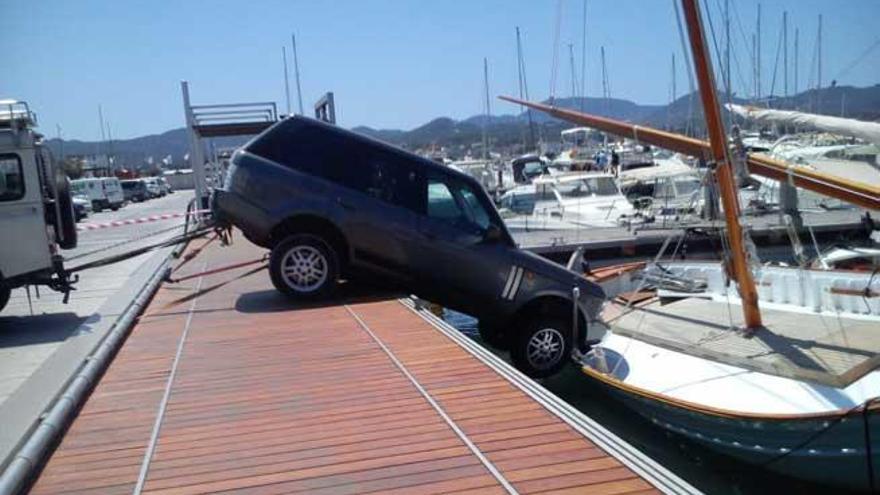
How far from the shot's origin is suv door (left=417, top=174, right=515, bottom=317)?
9.07 m

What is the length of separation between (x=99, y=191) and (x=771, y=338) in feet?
161

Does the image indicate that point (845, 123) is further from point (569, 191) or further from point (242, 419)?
point (569, 191)

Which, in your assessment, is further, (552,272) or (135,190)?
(135,190)

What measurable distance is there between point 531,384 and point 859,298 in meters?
6.77

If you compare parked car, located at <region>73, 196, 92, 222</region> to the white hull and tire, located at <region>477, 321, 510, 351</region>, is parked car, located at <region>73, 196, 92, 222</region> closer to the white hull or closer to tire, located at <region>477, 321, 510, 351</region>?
tire, located at <region>477, 321, 510, 351</region>

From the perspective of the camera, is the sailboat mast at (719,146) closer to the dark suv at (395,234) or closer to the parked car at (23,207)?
the dark suv at (395,234)

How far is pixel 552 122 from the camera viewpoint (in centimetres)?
5928

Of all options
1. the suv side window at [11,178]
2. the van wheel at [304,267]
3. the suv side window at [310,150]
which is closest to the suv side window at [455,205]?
the suv side window at [310,150]

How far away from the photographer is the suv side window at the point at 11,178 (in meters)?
10.8

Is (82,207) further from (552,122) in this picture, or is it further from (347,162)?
(347,162)

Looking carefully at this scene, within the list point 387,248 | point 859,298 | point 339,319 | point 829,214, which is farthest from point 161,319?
point 829,214

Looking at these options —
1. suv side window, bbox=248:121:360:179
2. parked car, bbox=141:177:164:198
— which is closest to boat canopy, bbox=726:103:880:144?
suv side window, bbox=248:121:360:179

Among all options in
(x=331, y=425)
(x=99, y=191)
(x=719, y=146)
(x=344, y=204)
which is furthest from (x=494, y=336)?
(x=99, y=191)

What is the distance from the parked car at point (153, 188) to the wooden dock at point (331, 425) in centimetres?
6314
